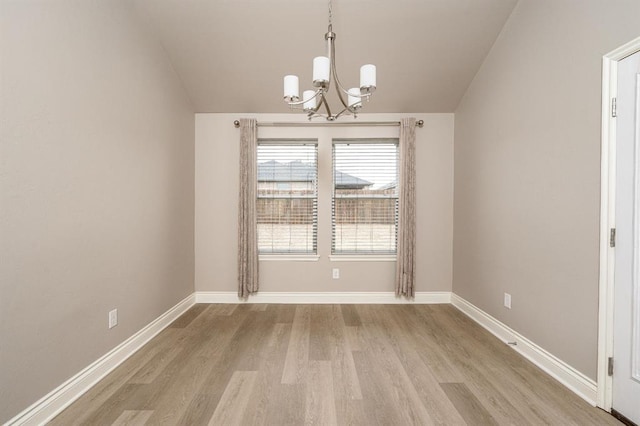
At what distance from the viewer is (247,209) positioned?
3.54m

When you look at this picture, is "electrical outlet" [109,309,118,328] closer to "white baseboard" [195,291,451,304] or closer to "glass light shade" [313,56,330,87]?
"white baseboard" [195,291,451,304]

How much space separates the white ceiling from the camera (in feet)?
8.42

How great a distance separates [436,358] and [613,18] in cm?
253

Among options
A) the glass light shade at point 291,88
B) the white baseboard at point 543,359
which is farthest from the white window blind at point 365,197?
the glass light shade at point 291,88

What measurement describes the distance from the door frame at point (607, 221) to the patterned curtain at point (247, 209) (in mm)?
3125

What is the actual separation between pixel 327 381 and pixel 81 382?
1620mm

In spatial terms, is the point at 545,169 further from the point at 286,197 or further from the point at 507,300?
the point at 286,197

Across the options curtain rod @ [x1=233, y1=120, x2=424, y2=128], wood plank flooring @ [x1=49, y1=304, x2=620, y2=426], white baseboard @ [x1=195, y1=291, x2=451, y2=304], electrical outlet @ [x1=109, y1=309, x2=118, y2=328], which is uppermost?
curtain rod @ [x1=233, y1=120, x2=424, y2=128]

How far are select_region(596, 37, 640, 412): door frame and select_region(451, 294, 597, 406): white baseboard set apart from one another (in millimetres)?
79

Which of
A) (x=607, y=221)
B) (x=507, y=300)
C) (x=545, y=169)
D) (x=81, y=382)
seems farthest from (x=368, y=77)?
(x=81, y=382)

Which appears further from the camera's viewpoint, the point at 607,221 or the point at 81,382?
the point at 81,382

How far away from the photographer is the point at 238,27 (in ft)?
8.90

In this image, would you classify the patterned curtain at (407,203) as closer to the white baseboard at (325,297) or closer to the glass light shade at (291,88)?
the white baseboard at (325,297)

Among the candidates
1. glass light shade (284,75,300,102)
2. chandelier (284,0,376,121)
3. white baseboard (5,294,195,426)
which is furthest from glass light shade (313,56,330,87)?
white baseboard (5,294,195,426)
